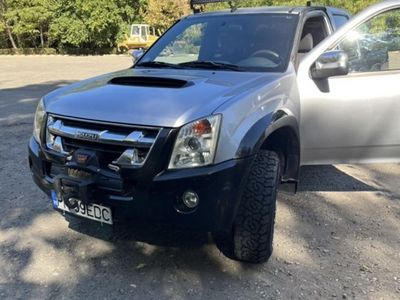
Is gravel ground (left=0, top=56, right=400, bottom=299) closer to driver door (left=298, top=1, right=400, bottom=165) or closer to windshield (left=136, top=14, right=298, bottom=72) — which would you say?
driver door (left=298, top=1, right=400, bottom=165)

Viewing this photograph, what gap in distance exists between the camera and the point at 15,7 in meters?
39.2

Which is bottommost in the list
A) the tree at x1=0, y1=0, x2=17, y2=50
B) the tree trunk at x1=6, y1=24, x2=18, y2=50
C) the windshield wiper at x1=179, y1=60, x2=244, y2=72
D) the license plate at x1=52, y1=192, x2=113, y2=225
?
the tree trunk at x1=6, y1=24, x2=18, y2=50

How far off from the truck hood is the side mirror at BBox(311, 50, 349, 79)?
1.21ft

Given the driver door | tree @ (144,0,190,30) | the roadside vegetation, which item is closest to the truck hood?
the driver door

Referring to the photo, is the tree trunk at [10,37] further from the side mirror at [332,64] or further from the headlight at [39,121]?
the side mirror at [332,64]

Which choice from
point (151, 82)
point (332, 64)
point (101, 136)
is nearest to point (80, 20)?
point (151, 82)

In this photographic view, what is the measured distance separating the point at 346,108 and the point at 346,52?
48 cm

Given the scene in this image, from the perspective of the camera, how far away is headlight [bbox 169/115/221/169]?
2783 millimetres

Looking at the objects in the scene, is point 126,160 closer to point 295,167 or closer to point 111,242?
point 111,242

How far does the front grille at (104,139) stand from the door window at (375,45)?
6.88 feet

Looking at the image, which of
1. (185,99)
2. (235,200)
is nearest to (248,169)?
(235,200)

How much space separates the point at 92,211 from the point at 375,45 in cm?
278

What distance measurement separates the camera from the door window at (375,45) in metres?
3.98

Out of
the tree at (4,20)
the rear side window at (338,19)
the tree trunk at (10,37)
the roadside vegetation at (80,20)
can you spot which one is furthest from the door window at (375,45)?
the tree trunk at (10,37)
